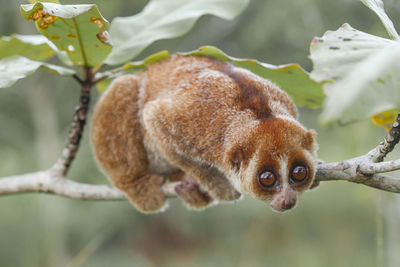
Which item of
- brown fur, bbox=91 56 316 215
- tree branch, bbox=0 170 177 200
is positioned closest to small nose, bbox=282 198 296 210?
brown fur, bbox=91 56 316 215

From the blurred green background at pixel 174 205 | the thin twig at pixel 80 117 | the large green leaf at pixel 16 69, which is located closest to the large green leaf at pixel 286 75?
the thin twig at pixel 80 117

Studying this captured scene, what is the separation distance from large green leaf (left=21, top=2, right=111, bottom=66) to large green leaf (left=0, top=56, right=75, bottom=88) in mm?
133

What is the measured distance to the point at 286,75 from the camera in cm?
227

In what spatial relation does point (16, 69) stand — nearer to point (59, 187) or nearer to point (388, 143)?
point (59, 187)

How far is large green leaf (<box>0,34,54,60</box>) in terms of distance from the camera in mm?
2217

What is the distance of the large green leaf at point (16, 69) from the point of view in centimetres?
204

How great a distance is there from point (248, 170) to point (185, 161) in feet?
1.74

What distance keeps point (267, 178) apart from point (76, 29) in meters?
1.19

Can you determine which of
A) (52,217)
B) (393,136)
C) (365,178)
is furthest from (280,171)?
(52,217)

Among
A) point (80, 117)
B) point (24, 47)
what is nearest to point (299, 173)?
point (80, 117)

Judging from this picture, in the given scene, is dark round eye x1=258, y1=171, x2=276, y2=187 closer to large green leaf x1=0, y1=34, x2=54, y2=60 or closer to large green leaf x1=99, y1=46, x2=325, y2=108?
large green leaf x1=99, y1=46, x2=325, y2=108

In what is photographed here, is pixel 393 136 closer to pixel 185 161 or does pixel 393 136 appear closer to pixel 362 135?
pixel 185 161

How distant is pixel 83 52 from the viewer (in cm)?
236

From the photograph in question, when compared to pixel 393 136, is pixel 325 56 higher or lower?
higher
